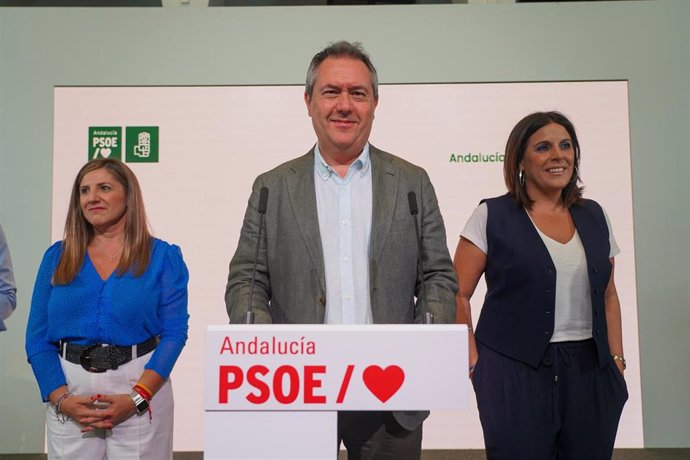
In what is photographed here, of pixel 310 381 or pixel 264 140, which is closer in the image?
pixel 310 381

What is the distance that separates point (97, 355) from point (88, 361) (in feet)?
0.12

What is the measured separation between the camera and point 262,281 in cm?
193

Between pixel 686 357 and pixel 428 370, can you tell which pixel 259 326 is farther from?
pixel 686 357

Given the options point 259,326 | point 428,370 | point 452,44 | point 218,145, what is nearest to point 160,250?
point 259,326

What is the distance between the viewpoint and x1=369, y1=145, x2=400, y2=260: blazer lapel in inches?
74.7

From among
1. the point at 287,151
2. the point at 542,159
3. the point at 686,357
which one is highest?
the point at 287,151

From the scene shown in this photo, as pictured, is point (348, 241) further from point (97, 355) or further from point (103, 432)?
point (103, 432)

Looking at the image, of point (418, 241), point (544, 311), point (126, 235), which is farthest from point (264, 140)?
point (418, 241)

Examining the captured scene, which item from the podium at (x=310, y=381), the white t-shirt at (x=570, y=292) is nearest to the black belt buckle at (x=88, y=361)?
the podium at (x=310, y=381)

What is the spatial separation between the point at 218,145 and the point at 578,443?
2975 millimetres

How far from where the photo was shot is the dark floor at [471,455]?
4.15 m

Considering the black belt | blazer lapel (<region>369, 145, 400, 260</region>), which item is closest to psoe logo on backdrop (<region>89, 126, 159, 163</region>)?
the black belt

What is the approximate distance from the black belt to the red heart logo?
4.08 ft

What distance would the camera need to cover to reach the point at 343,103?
1963 millimetres
